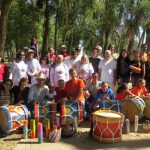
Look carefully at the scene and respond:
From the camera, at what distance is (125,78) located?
31.1 ft

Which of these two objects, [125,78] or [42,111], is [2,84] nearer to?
[42,111]

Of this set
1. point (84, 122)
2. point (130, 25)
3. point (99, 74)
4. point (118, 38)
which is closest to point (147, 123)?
point (84, 122)

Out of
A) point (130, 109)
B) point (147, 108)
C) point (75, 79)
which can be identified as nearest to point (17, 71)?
point (75, 79)

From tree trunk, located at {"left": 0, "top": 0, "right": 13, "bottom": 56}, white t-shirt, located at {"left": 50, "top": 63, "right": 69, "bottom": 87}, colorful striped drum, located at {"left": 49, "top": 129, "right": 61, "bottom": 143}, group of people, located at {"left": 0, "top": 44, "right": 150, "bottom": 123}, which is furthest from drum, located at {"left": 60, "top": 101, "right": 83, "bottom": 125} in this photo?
tree trunk, located at {"left": 0, "top": 0, "right": 13, "bottom": 56}

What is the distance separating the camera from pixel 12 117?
23.9ft

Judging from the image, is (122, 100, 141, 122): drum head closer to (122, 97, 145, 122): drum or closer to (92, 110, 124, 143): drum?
(122, 97, 145, 122): drum

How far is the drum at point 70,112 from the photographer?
25.5 feet

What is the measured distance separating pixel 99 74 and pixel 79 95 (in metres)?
1.41

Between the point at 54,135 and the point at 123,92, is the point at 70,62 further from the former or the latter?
the point at 54,135

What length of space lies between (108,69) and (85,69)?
62 centimetres

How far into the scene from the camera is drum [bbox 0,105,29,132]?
7273 mm

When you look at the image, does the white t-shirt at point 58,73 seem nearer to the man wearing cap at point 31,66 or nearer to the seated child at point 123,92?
the man wearing cap at point 31,66

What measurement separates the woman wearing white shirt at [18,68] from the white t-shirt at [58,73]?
30.8 inches

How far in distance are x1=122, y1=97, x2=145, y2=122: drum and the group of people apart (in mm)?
288
